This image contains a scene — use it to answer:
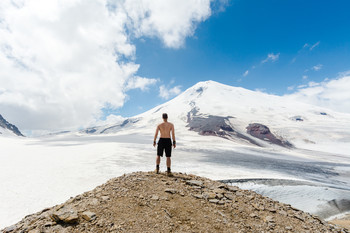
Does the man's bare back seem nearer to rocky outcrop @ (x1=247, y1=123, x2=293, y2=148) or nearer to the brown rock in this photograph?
the brown rock

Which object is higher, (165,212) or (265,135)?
(265,135)

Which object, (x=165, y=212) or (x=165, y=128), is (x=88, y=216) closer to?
(x=165, y=212)

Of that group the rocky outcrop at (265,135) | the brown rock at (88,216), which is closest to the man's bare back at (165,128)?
the brown rock at (88,216)

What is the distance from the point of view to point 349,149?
246 ft

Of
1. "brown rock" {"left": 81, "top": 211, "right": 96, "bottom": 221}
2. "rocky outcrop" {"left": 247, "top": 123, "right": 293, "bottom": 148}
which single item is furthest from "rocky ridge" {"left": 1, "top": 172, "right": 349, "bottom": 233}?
"rocky outcrop" {"left": 247, "top": 123, "right": 293, "bottom": 148}

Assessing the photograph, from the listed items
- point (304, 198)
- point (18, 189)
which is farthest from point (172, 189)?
point (304, 198)

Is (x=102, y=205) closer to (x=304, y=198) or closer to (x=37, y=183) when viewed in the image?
(x=37, y=183)

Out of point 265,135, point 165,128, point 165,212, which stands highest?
point 265,135

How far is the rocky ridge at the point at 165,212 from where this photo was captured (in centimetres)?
430

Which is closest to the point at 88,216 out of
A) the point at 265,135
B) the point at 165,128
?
the point at 165,128

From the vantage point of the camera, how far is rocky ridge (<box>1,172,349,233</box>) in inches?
169

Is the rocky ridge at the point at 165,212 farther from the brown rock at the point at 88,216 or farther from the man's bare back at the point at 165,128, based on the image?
the man's bare back at the point at 165,128

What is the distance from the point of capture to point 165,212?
15.6ft

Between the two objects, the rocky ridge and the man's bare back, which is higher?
the man's bare back
